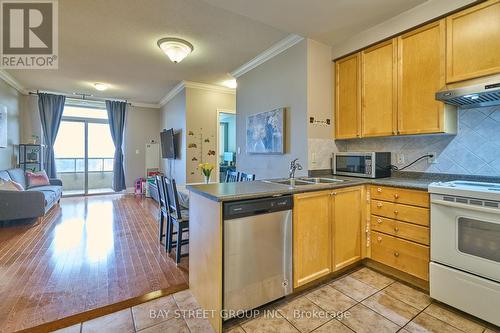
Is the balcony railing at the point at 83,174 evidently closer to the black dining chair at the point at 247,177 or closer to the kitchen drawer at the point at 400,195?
the black dining chair at the point at 247,177

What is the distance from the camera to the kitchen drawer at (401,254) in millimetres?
2068

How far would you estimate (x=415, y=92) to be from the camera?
241cm

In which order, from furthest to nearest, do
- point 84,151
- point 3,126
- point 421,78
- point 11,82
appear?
point 84,151
point 11,82
point 3,126
point 421,78

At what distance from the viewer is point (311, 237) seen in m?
2.09

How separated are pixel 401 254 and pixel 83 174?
7.96m

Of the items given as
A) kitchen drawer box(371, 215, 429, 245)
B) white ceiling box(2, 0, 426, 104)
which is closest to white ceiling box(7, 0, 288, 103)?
white ceiling box(2, 0, 426, 104)

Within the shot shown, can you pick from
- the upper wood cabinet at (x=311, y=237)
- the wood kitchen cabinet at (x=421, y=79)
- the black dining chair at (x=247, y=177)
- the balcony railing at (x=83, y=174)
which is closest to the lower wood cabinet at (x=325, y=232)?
the upper wood cabinet at (x=311, y=237)

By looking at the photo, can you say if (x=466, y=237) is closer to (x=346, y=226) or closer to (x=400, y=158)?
Result: (x=346, y=226)

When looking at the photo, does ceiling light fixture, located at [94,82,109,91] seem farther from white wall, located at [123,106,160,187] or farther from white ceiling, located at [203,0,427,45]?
white ceiling, located at [203,0,427,45]

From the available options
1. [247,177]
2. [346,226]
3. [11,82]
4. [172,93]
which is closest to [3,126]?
[11,82]

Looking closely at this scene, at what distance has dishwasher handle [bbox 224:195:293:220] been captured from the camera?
163 centimetres

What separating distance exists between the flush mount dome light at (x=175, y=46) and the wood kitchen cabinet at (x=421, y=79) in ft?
8.71

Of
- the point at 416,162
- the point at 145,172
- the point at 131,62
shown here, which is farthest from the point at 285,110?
the point at 145,172

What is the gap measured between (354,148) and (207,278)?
8.37 feet
